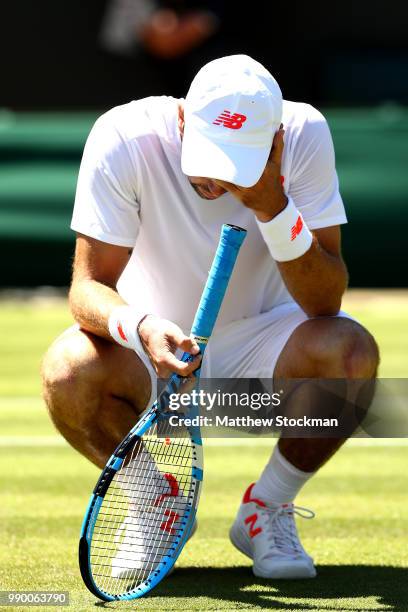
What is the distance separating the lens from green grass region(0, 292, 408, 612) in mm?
3191

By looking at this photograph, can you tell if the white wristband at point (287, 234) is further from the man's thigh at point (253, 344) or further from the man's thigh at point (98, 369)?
the man's thigh at point (98, 369)

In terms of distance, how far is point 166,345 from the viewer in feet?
10.0

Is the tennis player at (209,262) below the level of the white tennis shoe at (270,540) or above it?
above

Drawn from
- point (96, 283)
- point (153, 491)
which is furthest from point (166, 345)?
point (96, 283)

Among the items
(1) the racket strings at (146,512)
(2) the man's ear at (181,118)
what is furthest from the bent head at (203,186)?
(1) the racket strings at (146,512)

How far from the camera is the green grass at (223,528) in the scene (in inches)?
126

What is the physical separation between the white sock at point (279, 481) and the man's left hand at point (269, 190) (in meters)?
0.68

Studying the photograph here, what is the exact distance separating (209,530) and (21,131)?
5.07m

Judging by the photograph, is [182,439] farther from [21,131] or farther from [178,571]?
[21,131]

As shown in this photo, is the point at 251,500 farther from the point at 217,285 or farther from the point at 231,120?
the point at 231,120

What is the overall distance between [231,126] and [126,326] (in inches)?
22.2

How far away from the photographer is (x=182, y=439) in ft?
10.4

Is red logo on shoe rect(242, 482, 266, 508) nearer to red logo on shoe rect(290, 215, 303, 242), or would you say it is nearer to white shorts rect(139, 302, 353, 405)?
white shorts rect(139, 302, 353, 405)

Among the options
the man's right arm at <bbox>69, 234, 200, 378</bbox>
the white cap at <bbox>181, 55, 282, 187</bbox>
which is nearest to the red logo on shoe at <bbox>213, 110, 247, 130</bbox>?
the white cap at <bbox>181, 55, 282, 187</bbox>
